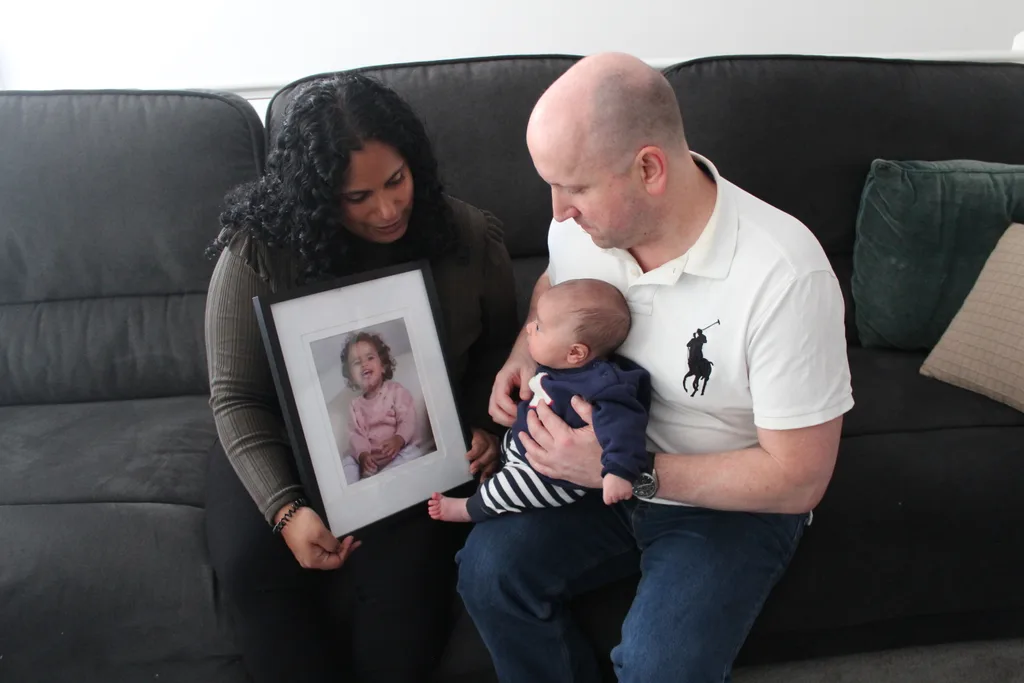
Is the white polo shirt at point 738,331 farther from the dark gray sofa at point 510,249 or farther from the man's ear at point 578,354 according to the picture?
the dark gray sofa at point 510,249

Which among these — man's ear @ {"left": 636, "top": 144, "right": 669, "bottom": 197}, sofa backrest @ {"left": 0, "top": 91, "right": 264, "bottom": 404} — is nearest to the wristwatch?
man's ear @ {"left": 636, "top": 144, "right": 669, "bottom": 197}

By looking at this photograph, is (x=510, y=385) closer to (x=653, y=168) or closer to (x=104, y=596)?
(x=653, y=168)

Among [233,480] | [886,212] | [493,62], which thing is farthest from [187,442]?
[886,212]

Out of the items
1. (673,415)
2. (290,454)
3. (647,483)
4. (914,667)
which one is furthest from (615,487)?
(914,667)

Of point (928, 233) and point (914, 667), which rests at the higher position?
point (928, 233)

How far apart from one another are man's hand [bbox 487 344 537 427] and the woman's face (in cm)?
31

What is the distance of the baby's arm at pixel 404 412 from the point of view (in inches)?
47.4

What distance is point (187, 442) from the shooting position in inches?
58.6

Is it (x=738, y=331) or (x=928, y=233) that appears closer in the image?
(x=738, y=331)

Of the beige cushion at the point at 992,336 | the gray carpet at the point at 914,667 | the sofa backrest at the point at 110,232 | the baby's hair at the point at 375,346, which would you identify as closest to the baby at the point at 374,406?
the baby's hair at the point at 375,346

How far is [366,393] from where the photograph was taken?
118cm

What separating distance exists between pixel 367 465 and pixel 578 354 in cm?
39

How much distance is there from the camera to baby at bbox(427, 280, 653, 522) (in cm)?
101

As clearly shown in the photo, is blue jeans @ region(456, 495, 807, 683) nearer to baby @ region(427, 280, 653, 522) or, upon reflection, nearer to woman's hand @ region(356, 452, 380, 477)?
baby @ region(427, 280, 653, 522)
